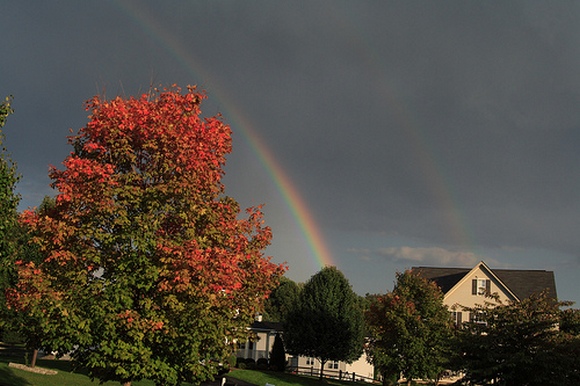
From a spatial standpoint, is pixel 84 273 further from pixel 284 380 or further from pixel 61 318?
pixel 284 380

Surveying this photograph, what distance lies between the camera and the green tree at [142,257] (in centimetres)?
1222

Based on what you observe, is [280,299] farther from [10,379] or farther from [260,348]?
[10,379]

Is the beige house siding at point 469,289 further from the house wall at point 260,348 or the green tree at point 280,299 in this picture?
the green tree at point 280,299

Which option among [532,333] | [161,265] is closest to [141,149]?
[161,265]

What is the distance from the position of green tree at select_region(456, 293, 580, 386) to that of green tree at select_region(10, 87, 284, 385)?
32.6ft

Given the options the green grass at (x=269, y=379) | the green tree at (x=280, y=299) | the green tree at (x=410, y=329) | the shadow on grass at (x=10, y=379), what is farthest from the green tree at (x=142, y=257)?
the green tree at (x=280, y=299)

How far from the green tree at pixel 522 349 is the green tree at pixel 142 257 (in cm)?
995

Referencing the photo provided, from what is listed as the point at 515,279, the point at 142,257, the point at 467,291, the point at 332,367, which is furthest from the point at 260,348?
the point at 142,257

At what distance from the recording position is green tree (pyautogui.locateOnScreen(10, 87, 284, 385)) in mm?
12219

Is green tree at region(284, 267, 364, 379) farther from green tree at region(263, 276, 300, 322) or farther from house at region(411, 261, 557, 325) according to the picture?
green tree at region(263, 276, 300, 322)

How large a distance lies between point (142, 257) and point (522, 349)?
572 inches

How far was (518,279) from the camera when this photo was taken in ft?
216

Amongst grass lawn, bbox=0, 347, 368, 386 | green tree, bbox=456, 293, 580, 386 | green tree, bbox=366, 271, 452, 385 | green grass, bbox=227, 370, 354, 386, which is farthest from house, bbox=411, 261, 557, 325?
green tree, bbox=456, 293, 580, 386

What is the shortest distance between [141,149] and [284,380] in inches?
1362
